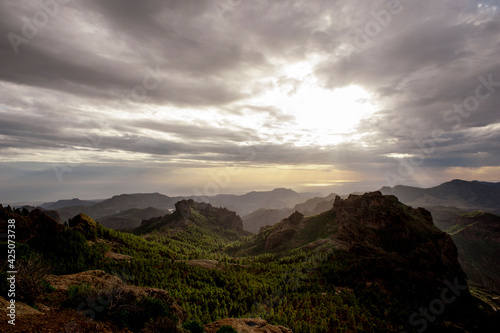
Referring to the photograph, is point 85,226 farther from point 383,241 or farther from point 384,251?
point 383,241

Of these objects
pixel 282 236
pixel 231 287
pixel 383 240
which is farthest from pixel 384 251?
pixel 231 287

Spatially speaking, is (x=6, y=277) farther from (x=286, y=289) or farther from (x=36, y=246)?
(x=286, y=289)

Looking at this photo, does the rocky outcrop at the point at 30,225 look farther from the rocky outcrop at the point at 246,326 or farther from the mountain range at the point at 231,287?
the rocky outcrop at the point at 246,326

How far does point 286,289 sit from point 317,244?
35.4 m

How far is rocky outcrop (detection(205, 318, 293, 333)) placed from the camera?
16594 millimetres

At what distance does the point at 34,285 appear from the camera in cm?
1258

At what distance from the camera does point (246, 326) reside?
1738cm

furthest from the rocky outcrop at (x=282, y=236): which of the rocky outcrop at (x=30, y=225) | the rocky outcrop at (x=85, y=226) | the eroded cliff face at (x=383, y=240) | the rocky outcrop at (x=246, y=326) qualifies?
the rocky outcrop at (x=30, y=225)

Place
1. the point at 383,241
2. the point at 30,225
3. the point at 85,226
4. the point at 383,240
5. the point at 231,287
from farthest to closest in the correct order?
1. the point at 383,240
2. the point at 383,241
3. the point at 85,226
4. the point at 231,287
5. the point at 30,225

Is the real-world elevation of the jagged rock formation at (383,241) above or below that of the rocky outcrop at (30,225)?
below

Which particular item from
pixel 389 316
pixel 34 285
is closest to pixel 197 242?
pixel 389 316

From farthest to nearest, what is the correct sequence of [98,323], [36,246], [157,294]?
[36,246] < [157,294] < [98,323]

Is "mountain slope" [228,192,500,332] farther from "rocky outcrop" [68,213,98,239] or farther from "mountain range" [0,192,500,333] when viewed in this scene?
"rocky outcrop" [68,213,98,239]

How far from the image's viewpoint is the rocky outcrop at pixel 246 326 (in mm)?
16594
